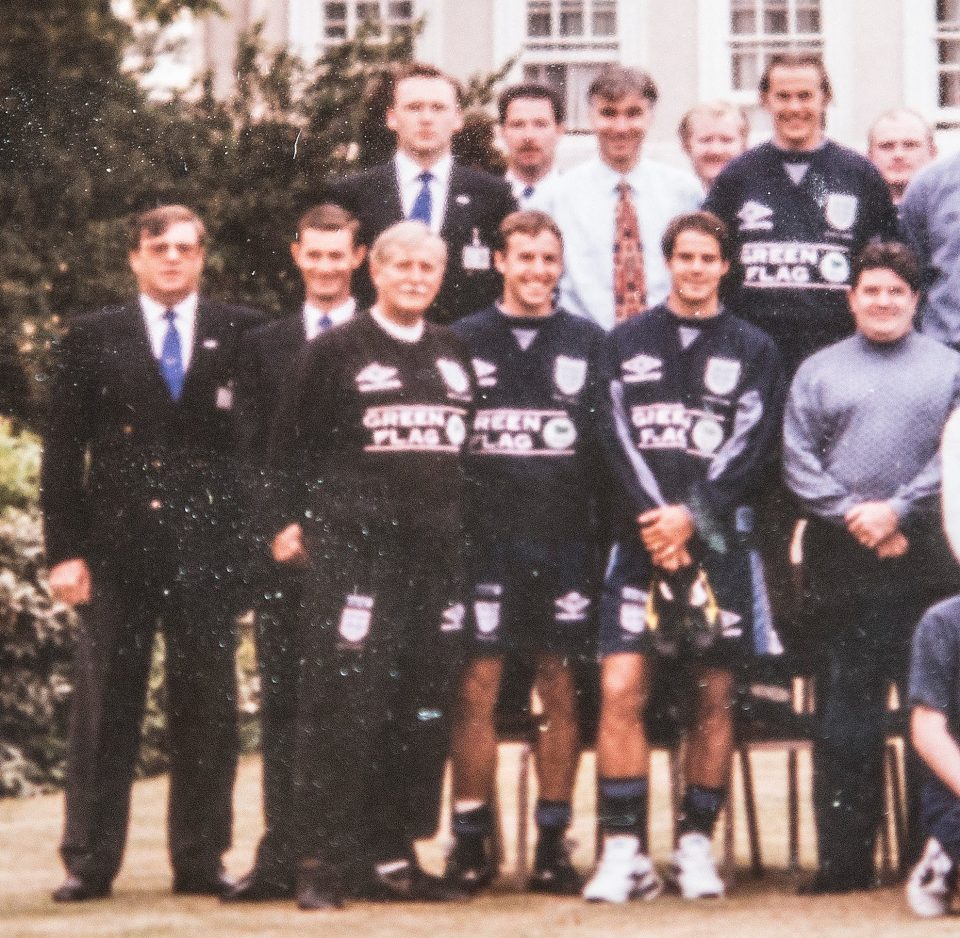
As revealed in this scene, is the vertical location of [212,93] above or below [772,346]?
above

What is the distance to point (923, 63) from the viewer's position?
2378 cm

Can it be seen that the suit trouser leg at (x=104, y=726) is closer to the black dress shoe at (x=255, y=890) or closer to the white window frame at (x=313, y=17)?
the black dress shoe at (x=255, y=890)

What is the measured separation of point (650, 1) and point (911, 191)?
13.3 meters

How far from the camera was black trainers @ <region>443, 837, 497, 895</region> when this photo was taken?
1014cm

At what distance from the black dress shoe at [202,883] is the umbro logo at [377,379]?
1.65 metres

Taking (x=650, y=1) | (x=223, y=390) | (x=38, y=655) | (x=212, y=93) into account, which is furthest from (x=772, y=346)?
(x=650, y=1)

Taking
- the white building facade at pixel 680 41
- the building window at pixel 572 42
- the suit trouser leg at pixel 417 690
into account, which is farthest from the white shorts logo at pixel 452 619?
the building window at pixel 572 42

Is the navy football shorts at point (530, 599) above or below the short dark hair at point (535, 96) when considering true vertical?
below

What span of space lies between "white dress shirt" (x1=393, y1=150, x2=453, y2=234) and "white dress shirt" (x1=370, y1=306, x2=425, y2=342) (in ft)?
2.90

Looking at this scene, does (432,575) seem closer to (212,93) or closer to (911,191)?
(911,191)

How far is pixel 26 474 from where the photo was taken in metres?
13.9

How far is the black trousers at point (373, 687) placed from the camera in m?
9.84

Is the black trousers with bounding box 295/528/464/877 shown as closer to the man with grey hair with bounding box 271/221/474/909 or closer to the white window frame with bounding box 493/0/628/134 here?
the man with grey hair with bounding box 271/221/474/909

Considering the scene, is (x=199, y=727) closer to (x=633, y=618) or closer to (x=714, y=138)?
(x=633, y=618)
